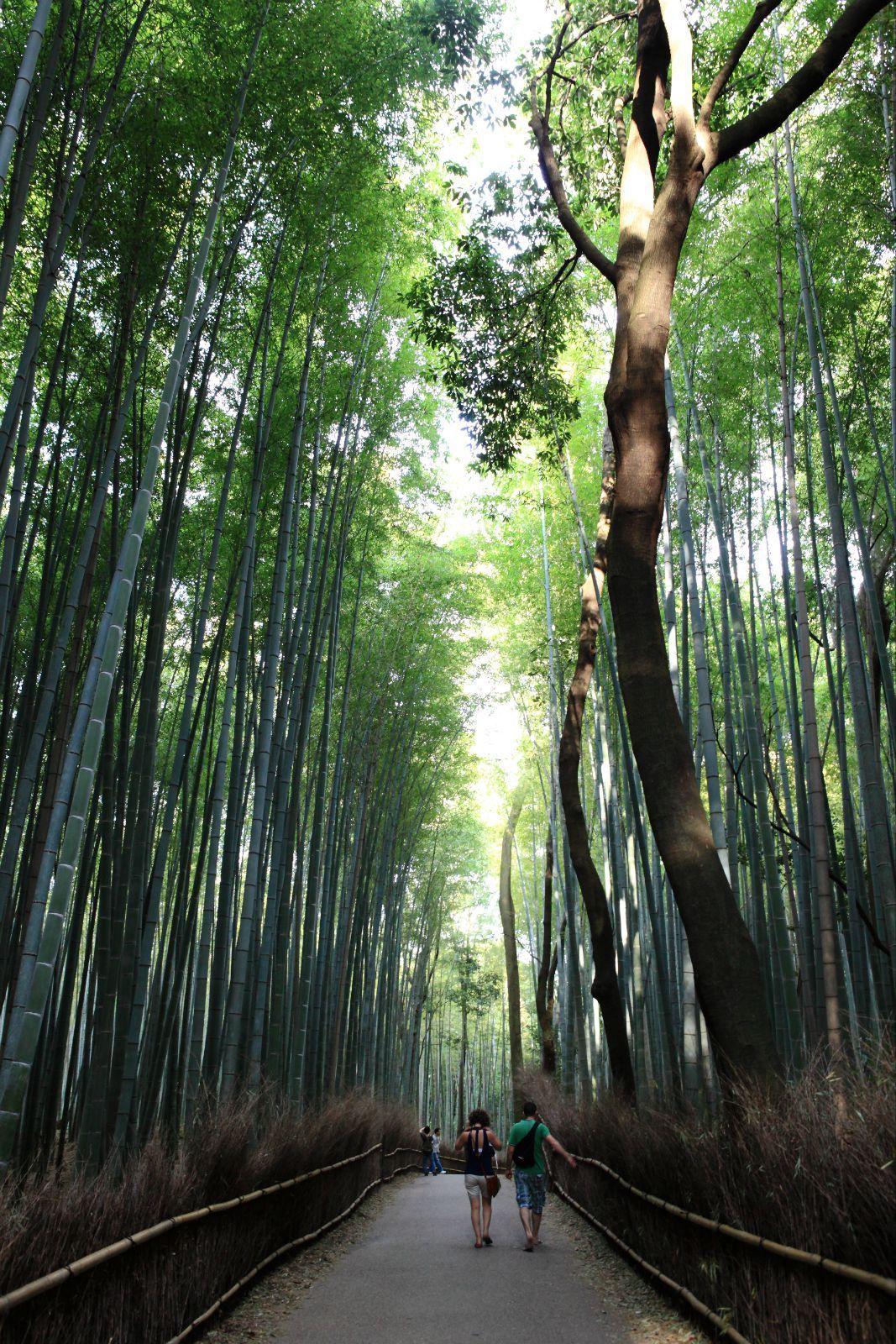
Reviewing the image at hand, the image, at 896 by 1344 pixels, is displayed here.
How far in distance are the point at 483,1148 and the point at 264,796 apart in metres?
2.36

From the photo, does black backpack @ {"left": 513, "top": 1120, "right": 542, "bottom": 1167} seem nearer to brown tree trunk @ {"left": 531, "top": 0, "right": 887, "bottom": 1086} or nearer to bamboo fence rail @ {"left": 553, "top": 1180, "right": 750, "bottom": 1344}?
bamboo fence rail @ {"left": 553, "top": 1180, "right": 750, "bottom": 1344}

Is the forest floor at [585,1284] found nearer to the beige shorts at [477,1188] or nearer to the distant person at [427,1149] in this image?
Answer: the beige shorts at [477,1188]

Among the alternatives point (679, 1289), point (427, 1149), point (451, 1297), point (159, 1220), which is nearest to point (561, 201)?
point (159, 1220)

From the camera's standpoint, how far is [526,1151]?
4.74m

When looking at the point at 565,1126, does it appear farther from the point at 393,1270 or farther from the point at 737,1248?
the point at 737,1248

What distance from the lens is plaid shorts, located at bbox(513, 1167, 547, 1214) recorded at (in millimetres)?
4605

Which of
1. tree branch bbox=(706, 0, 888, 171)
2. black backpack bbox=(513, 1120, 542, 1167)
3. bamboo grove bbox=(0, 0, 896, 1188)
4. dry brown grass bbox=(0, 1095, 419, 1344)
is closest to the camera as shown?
dry brown grass bbox=(0, 1095, 419, 1344)

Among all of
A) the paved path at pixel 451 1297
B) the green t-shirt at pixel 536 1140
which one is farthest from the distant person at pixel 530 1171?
the paved path at pixel 451 1297

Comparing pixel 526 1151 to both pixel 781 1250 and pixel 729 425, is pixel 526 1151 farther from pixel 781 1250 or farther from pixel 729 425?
pixel 729 425

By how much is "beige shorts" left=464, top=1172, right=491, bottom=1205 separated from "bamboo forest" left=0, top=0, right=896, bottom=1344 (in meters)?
0.20

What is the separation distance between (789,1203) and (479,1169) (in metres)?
3.31

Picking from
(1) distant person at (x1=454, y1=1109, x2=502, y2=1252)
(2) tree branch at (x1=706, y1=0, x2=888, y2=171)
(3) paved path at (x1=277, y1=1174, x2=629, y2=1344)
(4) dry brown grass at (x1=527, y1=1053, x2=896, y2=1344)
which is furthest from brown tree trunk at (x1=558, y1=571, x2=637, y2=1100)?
(2) tree branch at (x1=706, y1=0, x2=888, y2=171)

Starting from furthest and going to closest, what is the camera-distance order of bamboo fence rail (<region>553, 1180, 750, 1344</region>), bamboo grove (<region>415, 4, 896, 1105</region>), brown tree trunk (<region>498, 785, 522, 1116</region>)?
brown tree trunk (<region>498, 785, 522, 1116</region>), bamboo grove (<region>415, 4, 896, 1105</region>), bamboo fence rail (<region>553, 1180, 750, 1344</region>)

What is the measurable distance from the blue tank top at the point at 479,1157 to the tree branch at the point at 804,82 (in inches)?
187
